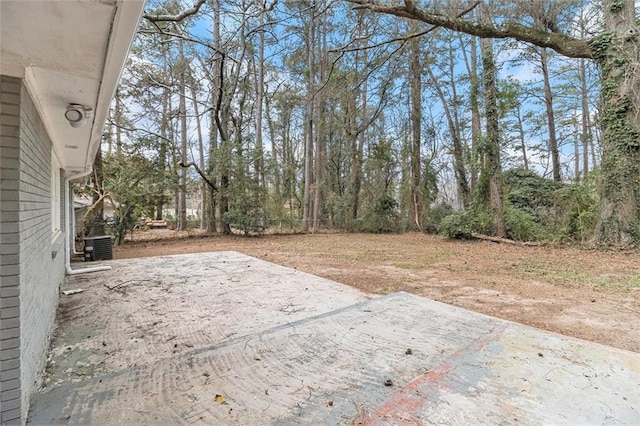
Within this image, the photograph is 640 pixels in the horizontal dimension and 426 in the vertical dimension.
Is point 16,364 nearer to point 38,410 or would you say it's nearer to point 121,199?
point 38,410

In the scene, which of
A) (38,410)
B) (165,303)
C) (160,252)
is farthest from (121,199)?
(38,410)

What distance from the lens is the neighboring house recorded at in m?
1.08

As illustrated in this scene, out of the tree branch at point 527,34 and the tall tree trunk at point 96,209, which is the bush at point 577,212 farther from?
the tall tree trunk at point 96,209

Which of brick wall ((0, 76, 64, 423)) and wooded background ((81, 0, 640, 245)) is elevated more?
wooded background ((81, 0, 640, 245))

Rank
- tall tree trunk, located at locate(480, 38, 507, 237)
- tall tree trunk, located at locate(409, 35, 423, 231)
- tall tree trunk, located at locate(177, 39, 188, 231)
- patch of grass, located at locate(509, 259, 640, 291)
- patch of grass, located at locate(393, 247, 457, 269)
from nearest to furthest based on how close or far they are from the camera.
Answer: patch of grass, located at locate(509, 259, 640, 291) → patch of grass, located at locate(393, 247, 457, 269) → tall tree trunk, located at locate(480, 38, 507, 237) → tall tree trunk, located at locate(177, 39, 188, 231) → tall tree trunk, located at locate(409, 35, 423, 231)

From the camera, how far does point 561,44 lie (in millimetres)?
7457

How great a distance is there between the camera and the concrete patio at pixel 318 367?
1685 mm

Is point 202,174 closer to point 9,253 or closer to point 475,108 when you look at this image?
A: point 9,253

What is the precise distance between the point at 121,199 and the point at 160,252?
2.29m

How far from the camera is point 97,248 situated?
632 cm

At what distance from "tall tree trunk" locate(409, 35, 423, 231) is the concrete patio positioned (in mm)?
9943

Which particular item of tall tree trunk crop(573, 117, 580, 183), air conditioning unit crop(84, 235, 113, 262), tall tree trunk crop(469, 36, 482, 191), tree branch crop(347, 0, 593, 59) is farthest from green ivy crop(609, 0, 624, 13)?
air conditioning unit crop(84, 235, 113, 262)

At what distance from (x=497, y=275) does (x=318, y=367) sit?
450cm

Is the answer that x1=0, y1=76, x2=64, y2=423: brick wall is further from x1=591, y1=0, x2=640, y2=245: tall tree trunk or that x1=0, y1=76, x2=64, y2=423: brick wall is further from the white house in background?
x1=591, y1=0, x2=640, y2=245: tall tree trunk
